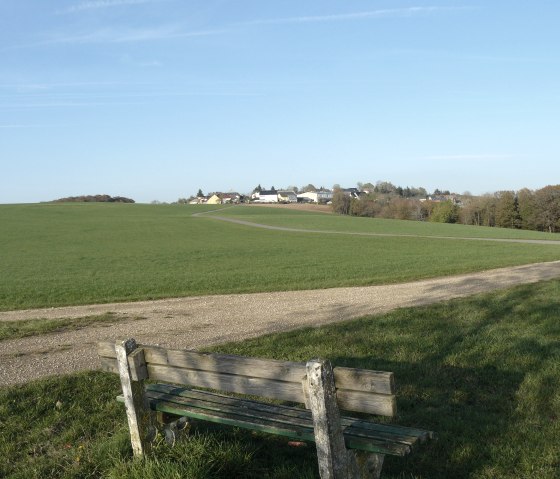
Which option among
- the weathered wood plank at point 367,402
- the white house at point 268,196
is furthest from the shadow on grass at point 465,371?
the white house at point 268,196

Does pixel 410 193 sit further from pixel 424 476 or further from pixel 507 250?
pixel 424 476

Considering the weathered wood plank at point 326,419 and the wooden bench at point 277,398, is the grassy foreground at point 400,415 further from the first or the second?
the weathered wood plank at point 326,419

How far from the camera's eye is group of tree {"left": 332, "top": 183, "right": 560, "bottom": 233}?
7519 cm

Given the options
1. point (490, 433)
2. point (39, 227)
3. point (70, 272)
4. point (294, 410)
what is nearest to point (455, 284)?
point (490, 433)

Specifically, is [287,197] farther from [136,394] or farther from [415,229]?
[136,394]

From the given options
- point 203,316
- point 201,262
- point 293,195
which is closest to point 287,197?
point 293,195

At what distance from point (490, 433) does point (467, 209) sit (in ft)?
283

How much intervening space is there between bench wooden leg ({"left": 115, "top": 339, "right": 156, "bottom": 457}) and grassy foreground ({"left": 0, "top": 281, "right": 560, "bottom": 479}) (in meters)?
0.15

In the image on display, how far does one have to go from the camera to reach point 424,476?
4113 mm

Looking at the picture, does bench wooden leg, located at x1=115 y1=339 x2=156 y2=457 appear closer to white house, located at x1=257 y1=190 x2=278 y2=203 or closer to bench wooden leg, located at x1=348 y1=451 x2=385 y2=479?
bench wooden leg, located at x1=348 y1=451 x2=385 y2=479

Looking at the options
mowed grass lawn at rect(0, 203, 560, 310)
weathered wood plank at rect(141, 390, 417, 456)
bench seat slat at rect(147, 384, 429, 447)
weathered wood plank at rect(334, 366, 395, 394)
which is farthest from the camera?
mowed grass lawn at rect(0, 203, 560, 310)

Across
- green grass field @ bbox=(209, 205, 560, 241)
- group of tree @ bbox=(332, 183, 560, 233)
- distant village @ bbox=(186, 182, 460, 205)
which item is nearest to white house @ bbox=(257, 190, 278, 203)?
distant village @ bbox=(186, 182, 460, 205)

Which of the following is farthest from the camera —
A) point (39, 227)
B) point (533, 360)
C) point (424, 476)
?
point (39, 227)

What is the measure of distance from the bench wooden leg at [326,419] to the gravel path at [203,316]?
16.1 ft
